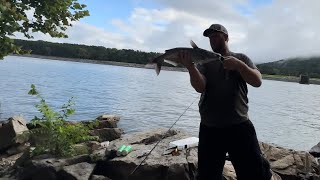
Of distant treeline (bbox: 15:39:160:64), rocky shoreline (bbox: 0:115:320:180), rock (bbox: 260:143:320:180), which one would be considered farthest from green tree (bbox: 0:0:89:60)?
distant treeline (bbox: 15:39:160:64)

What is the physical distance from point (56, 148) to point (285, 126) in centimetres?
3060

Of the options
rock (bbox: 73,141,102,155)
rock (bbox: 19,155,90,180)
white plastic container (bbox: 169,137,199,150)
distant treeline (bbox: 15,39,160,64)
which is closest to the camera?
rock (bbox: 19,155,90,180)

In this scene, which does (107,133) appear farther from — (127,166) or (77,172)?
(77,172)

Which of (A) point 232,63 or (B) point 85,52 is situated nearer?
(A) point 232,63

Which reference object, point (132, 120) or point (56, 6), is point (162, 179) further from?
point (132, 120)

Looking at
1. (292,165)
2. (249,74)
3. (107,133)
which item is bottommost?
(107,133)

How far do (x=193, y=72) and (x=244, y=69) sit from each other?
2.32 feet

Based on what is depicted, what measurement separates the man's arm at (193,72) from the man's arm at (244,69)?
44 cm

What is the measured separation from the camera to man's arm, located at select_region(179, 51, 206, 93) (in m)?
5.88

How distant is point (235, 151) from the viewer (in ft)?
20.3

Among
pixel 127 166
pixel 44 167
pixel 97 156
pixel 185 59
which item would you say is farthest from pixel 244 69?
pixel 44 167

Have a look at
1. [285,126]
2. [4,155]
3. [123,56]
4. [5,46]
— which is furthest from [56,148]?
[123,56]

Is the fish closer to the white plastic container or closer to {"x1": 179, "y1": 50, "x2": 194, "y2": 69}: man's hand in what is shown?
{"x1": 179, "y1": 50, "x2": 194, "y2": 69}: man's hand

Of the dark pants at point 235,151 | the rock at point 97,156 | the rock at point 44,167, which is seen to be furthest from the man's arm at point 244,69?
the rock at point 44,167
